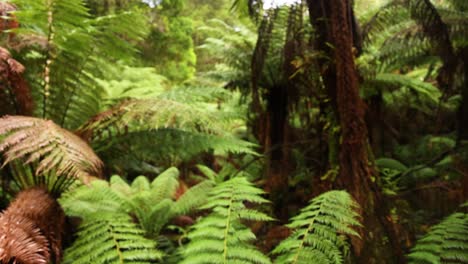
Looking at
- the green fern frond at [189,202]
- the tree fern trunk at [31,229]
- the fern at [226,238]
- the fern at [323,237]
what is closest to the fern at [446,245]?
the fern at [323,237]

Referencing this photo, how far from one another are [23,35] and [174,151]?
0.92 m

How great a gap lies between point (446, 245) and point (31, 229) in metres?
1.38

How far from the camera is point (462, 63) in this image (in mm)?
3295

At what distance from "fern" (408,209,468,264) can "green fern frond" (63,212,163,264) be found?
3.13ft

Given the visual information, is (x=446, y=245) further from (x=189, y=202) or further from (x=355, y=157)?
(x=189, y=202)

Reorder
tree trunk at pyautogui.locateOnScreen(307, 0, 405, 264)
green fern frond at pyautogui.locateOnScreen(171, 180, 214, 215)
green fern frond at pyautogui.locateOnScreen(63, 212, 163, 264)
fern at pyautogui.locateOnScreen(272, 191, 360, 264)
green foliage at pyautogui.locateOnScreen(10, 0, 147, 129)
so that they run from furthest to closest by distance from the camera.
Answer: green fern frond at pyautogui.locateOnScreen(171, 180, 214, 215), green foliage at pyautogui.locateOnScreen(10, 0, 147, 129), tree trunk at pyautogui.locateOnScreen(307, 0, 405, 264), green fern frond at pyautogui.locateOnScreen(63, 212, 163, 264), fern at pyautogui.locateOnScreen(272, 191, 360, 264)

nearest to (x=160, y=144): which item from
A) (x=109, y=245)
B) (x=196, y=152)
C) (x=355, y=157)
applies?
(x=196, y=152)

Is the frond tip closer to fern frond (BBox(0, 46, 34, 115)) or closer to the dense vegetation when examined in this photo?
the dense vegetation

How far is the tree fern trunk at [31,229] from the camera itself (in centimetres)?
98

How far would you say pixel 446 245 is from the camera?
1263mm

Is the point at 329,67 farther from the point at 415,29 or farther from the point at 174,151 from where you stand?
the point at 415,29

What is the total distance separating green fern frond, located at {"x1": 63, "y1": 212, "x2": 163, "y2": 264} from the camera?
50.0 inches

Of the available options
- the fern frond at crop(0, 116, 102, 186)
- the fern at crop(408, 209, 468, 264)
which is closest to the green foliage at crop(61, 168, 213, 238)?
the fern frond at crop(0, 116, 102, 186)

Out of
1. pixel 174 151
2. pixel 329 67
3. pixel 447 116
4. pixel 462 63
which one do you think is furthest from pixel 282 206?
pixel 447 116
